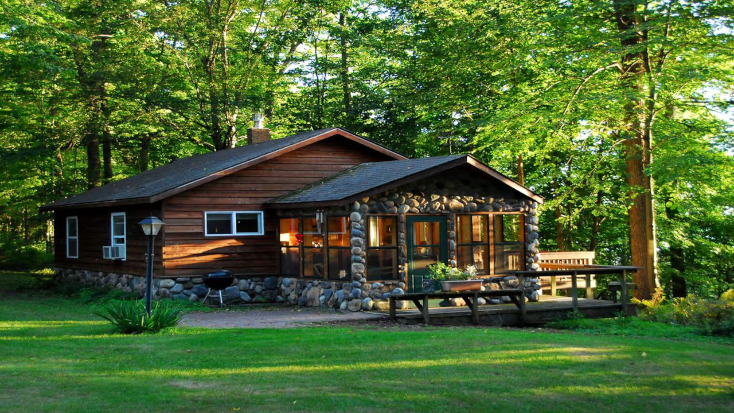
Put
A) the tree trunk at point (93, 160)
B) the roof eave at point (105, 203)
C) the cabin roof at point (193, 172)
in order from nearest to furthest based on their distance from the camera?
1. the roof eave at point (105, 203)
2. the cabin roof at point (193, 172)
3. the tree trunk at point (93, 160)

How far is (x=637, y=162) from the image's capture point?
1892cm

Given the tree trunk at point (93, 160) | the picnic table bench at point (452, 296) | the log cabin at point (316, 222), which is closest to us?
the picnic table bench at point (452, 296)

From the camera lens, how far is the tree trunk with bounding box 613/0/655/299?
58.8ft

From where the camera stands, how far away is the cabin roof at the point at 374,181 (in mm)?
15617

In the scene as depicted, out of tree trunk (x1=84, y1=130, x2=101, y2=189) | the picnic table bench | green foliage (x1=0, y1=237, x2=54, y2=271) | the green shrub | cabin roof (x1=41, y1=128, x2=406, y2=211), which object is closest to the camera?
the green shrub

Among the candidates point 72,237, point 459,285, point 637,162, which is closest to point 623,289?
point 459,285

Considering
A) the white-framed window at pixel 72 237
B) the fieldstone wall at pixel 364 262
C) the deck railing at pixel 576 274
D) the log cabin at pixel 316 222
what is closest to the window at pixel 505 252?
the log cabin at pixel 316 222

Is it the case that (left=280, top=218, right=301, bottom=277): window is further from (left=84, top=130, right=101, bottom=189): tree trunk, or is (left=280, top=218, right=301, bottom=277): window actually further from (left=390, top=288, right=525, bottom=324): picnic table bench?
(left=84, top=130, right=101, bottom=189): tree trunk

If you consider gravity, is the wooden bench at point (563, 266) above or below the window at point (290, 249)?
below

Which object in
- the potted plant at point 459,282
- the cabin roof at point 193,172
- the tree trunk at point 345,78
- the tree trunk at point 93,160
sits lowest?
the potted plant at point 459,282

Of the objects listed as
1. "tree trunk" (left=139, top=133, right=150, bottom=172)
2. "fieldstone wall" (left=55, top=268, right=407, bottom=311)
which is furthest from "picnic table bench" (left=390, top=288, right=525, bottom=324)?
"tree trunk" (left=139, top=133, right=150, bottom=172)

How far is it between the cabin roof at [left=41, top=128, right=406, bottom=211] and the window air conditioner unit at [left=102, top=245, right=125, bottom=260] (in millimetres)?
1254

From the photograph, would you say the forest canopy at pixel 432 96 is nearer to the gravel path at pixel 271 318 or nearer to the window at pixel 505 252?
the window at pixel 505 252

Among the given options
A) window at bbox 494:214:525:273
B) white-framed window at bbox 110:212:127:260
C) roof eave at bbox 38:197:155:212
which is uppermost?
roof eave at bbox 38:197:155:212
